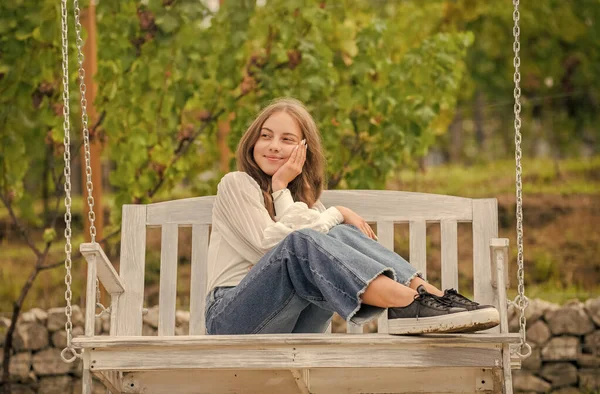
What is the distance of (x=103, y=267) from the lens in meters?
3.36

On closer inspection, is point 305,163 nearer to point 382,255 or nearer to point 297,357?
point 382,255

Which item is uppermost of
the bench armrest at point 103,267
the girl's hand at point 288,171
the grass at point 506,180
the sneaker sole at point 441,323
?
the grass at point 506,180

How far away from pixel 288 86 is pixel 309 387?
1997 millimetres

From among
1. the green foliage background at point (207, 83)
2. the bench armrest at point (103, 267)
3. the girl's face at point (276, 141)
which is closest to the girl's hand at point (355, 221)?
the girl's face at point (276, 141)

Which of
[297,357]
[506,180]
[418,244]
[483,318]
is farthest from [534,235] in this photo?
[297,357]

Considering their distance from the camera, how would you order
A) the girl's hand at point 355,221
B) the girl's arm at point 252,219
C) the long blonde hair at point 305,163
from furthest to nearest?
1. the long blonde hair at point 305,163
2. the girl's hand at point 355,221
3. the girl's arm at point 252,219

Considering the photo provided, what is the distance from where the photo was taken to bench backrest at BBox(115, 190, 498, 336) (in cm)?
376

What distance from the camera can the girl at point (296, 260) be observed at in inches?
117

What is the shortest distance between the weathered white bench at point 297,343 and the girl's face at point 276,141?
350 millimetres

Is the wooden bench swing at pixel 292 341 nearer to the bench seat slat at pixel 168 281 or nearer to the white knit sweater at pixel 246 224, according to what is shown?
the bench seat slat at pixel 168 281

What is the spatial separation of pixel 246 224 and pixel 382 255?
0.49 meters

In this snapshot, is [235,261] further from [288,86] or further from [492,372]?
[288,86]

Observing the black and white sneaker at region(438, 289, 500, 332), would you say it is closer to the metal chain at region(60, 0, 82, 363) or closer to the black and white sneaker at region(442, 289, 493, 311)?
the black and white sneaker at region(442, 289, 493, 311)

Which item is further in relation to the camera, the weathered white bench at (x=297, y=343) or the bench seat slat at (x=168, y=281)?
the bench seat slat at (x=168, y=281)
